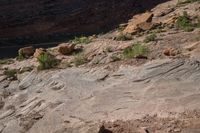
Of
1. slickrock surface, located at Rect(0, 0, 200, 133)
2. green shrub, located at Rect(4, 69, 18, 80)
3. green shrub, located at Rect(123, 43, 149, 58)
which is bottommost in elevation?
green shrub, located at Rect(4, 69, 18, 80)

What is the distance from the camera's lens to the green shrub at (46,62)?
14.9m

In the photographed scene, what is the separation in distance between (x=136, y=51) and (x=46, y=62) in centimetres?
289

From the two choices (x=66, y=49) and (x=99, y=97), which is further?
(x=66, y=49)

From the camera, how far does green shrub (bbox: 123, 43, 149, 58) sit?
1387 centimetres

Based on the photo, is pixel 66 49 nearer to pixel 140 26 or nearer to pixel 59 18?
pixel 140 26

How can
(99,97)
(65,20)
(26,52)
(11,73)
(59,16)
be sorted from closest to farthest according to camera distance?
(99,97) → (11,73) → (26,52) → (65,20) → (59,16)

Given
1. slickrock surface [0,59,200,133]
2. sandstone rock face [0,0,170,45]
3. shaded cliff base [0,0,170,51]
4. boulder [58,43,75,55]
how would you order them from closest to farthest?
1. slickrock surface [0,59,200,133]
2. boulder [58,43,75,55]
3. shaded cliff base [0,0,170,51]
4. sandstone rock face [0,0,170,45]

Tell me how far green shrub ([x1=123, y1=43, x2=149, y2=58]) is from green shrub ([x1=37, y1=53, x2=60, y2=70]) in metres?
2.28

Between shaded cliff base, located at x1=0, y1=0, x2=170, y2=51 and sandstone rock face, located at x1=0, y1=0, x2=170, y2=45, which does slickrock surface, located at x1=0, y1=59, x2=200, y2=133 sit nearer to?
shaded cliff base, located at x1=0, y1=0, x2=170, y2=51

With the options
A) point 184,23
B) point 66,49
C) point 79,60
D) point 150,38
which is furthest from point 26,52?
point 184,23

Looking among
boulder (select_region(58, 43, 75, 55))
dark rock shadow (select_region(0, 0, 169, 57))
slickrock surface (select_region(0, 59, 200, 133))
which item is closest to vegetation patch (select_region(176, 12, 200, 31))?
slickrock surface (select_region(0, 59, 200, 133))

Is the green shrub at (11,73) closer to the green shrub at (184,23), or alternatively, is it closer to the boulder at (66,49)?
the boulder at (66,49)

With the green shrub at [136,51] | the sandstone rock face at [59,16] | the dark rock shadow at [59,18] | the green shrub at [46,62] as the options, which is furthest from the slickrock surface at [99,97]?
the sandstone rock face at [59,16]

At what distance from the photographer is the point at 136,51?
14.1 metres
